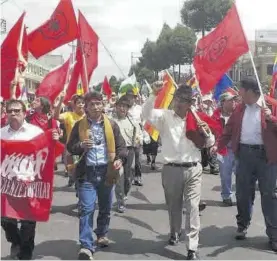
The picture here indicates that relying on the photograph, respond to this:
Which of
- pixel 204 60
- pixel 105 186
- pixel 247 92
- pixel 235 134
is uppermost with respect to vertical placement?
pixel 204 60

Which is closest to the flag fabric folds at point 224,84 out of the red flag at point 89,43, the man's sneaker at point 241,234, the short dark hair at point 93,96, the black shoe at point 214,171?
the black shoe at point 214,171

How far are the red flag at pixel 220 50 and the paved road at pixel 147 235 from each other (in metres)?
1.81

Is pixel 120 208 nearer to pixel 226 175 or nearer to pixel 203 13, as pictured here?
pixel 226 175

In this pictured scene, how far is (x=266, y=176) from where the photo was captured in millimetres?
5656

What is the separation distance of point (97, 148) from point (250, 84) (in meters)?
1.81

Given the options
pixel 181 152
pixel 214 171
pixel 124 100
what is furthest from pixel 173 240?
pixel 214 171

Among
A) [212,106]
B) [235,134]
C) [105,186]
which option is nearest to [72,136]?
[105,186]

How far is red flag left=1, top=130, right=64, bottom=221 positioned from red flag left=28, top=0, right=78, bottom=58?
9.49 feet

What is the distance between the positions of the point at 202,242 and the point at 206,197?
8.75 feet

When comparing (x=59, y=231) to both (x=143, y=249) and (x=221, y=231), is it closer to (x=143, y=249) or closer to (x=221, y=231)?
(x=143, y=249)

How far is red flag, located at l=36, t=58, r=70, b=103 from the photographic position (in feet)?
24.7

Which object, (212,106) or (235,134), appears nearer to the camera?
(235,134)

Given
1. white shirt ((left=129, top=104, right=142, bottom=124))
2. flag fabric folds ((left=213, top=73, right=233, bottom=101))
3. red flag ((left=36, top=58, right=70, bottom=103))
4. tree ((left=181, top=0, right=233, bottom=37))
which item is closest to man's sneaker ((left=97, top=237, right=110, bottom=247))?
red flag ((left=36, top=58, right=70, bottom=103))

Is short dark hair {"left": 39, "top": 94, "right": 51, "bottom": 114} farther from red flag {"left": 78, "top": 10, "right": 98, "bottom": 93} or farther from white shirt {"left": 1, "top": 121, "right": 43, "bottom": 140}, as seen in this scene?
white shirt {"left": 1, "top": 121, "right": 43, "bottom": 140}
